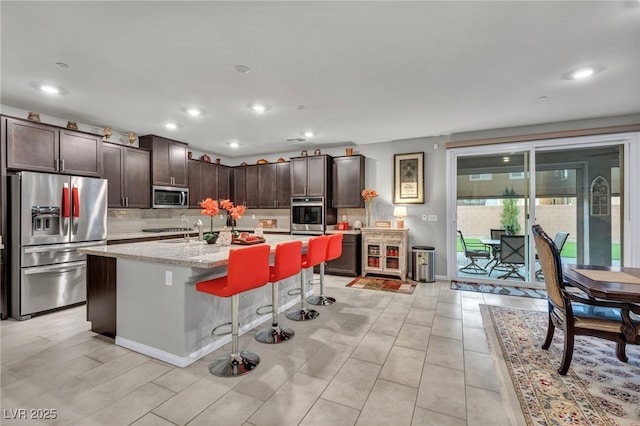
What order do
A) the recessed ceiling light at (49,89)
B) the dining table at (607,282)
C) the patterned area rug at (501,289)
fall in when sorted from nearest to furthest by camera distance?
the dining table at (607,282), the recessed ceiling light at (49,89), the patterned area rug at (501,289)

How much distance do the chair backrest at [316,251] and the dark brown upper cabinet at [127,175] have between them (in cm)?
345

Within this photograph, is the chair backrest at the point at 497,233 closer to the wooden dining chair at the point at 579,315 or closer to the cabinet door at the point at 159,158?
the wooden dining chair at the point at 579,315

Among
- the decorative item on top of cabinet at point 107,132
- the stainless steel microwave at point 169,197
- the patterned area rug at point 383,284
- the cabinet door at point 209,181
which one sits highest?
the decorative item on top of cabinet at point 107,132

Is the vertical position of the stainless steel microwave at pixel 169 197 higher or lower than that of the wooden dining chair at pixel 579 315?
higher

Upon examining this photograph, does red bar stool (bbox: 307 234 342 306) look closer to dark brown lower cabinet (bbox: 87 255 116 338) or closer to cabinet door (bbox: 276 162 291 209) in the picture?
dark brown lower cabinet (bbox: 87 255 116 338)

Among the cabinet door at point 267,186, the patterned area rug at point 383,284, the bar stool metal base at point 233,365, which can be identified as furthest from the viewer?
the cabinet door at point 267,186

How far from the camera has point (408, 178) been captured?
5.61 m

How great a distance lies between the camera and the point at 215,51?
2.52 meters

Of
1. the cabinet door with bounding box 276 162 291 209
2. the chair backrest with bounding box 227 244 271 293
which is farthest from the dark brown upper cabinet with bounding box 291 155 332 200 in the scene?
the chair backrest with bounding box 227 244 271 293

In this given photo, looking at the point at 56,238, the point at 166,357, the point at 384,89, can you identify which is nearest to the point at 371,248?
the point at 384,89

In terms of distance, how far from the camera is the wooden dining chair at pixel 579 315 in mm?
2084

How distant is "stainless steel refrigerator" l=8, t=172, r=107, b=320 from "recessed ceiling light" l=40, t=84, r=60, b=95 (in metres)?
1.00

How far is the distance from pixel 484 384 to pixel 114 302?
334cm

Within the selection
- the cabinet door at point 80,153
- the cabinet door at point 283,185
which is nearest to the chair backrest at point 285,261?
the cabinet door at point 80,153
